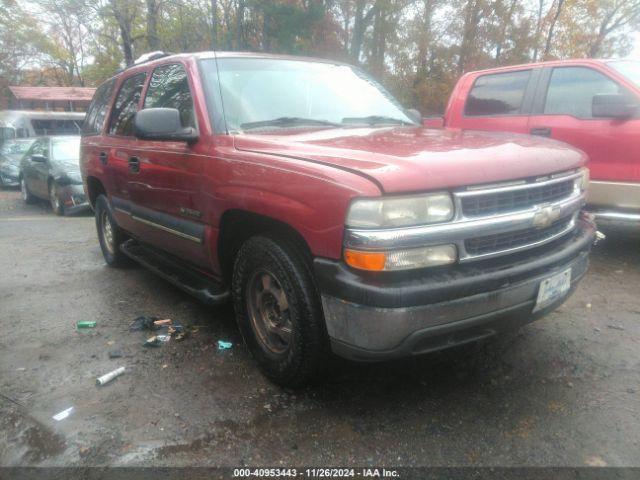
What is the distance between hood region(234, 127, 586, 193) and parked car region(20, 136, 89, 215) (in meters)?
6.93

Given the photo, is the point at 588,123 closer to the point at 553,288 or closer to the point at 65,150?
the point at 553,288

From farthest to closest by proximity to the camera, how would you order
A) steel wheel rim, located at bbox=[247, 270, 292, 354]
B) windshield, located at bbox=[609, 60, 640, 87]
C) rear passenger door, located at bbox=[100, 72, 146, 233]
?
windshield, located at bbox=[609, 60, 640, 87], rear passenger door, located at bbox=[100, 72, 146, 233], steel wheel rim, located at bbox=[247, 270, 292, 354]

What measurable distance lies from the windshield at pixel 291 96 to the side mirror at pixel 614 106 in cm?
211

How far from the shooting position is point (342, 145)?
8.29 ft

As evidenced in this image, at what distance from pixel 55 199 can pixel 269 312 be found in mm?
7802

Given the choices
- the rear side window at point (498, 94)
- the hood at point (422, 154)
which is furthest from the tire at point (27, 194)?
the hood at point (422, 154)

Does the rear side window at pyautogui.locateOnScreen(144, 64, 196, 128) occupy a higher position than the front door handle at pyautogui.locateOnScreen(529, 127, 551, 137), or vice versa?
the rear side window at pyautogui.locateOnScreen(144, 64, 196, 128)

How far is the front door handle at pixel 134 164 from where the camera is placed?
3.83m

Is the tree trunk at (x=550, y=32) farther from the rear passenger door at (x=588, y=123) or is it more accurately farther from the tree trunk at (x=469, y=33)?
the rear passenger door at (x=588, y=123)

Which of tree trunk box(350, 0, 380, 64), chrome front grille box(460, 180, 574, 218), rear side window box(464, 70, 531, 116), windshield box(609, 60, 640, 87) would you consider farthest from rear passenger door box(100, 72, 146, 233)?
tree trunk box(350, 0, 380, 64)

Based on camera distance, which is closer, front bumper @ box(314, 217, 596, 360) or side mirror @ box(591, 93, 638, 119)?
front bumper @ box(314, 217, 596, 360)

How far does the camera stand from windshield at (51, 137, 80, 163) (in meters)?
9.16

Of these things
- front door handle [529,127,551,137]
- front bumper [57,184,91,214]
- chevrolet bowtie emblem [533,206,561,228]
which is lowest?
front bumper [57,184,91,214]

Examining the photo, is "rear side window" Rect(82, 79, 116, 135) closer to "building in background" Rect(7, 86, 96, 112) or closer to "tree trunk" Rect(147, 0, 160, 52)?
"tree trunk" Rect(147, 0, 160, 52)
